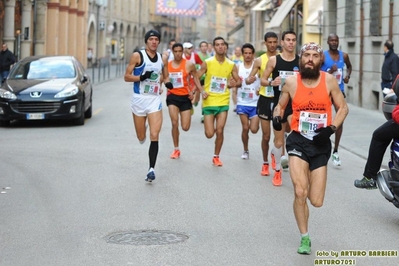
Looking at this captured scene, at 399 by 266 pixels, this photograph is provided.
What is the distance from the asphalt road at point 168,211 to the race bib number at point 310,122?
3.16ft

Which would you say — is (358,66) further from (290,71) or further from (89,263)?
(89,263)

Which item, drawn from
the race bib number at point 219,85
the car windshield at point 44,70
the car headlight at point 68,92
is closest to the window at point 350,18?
the car windshield at point 44,70

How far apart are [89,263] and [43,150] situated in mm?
7894

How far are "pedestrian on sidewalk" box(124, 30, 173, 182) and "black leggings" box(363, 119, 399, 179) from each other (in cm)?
320

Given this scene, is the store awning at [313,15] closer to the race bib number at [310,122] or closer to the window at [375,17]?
the window at [375,17]

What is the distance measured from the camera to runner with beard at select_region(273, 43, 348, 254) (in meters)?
7.14

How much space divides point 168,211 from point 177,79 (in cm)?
511

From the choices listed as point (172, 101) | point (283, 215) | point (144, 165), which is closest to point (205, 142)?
point (172, 101)

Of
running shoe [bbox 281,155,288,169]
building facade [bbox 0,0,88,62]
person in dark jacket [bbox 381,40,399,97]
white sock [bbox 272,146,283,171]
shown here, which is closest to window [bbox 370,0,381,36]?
person in dark jacket [bbox 381,40,399,97]

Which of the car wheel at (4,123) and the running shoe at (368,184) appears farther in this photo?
the car wheel at (4,123)

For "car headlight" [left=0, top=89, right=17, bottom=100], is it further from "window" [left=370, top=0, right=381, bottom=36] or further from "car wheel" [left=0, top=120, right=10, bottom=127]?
"window" [left=370, top=0, right=381, bottom=36]

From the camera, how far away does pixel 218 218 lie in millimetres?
8586

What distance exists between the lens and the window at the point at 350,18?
27.1 metres

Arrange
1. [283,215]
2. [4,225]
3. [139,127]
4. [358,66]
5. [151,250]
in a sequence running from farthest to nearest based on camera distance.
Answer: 1. [358,66]
2. [139,127]
3. [283,215]
4. [4,225]
5. [151,250]
